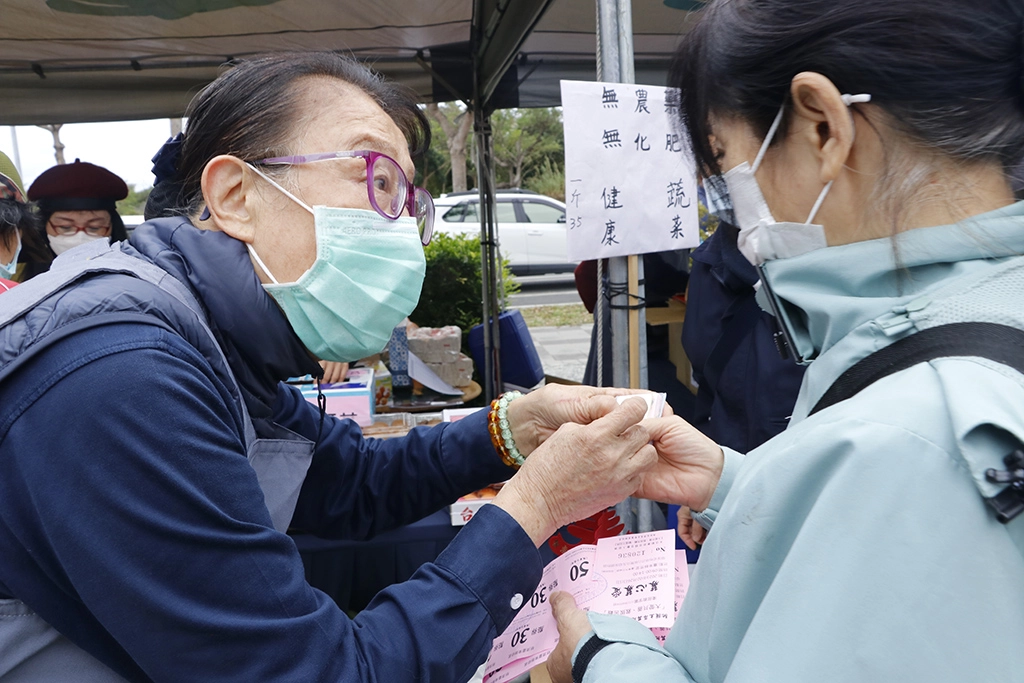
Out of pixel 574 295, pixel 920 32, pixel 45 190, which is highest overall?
pixel 45 190

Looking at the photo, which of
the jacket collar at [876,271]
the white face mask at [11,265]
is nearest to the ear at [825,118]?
the jacket collar at [876,271]

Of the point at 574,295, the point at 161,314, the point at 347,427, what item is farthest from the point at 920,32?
the point at 574,295

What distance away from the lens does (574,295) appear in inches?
571

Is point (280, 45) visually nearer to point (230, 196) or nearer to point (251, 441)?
point (230, 196)

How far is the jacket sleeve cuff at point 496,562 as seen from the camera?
118 centimetres

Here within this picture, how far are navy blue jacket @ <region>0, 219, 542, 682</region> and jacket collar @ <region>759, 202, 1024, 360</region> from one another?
1.98 ft

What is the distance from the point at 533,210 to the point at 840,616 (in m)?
14.5

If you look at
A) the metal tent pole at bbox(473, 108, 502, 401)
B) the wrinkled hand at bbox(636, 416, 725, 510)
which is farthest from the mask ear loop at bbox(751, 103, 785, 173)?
the metal tent pole at bbox(473, 108, 502, 401)

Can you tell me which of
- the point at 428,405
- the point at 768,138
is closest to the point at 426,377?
the point at 428,405

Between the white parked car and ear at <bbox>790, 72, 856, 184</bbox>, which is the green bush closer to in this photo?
ear at <bbox>790, 72, 856, 184</bbox>

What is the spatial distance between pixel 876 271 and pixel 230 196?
1.21 metres

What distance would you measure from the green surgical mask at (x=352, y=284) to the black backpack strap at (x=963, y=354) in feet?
3.33

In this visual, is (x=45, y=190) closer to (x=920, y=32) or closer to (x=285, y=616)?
(x=285, y=616)

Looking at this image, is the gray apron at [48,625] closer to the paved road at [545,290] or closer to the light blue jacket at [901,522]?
the light blue jacket at [901,522]
